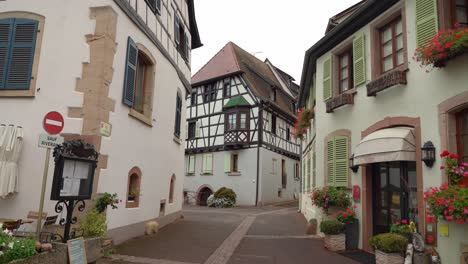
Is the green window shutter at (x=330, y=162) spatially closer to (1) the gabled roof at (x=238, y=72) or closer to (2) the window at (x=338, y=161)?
(2) the window at (x=338, y=161)

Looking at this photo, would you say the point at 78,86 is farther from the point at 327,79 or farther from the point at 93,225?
the point at 327,79

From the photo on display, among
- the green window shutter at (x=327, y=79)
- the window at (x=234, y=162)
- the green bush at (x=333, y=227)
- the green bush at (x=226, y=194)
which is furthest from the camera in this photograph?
the window at (x=234, y=162)

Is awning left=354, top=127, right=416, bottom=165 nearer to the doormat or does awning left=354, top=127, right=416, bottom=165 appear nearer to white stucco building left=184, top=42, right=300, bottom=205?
the doormat

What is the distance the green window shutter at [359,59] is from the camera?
353 inches

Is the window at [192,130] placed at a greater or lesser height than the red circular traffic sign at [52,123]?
greater

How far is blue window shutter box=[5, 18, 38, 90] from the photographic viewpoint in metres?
7.41

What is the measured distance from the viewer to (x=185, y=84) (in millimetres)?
14609

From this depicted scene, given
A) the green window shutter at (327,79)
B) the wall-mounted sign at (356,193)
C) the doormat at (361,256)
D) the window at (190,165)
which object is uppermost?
the green window shutter at (327,79)

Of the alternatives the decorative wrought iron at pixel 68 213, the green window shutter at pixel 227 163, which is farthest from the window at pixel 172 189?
the green window shutter at pixel 227 163

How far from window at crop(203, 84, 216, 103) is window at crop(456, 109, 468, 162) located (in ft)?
72.9

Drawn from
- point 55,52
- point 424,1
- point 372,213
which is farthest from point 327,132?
point 55,52

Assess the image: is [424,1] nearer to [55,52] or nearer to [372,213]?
[372,213]

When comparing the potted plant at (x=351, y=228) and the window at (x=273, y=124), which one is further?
the window at (x=273, y=124)

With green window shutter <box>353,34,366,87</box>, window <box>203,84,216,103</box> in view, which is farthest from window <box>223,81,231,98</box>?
green window shutter <box>353,34,366,87</box>
